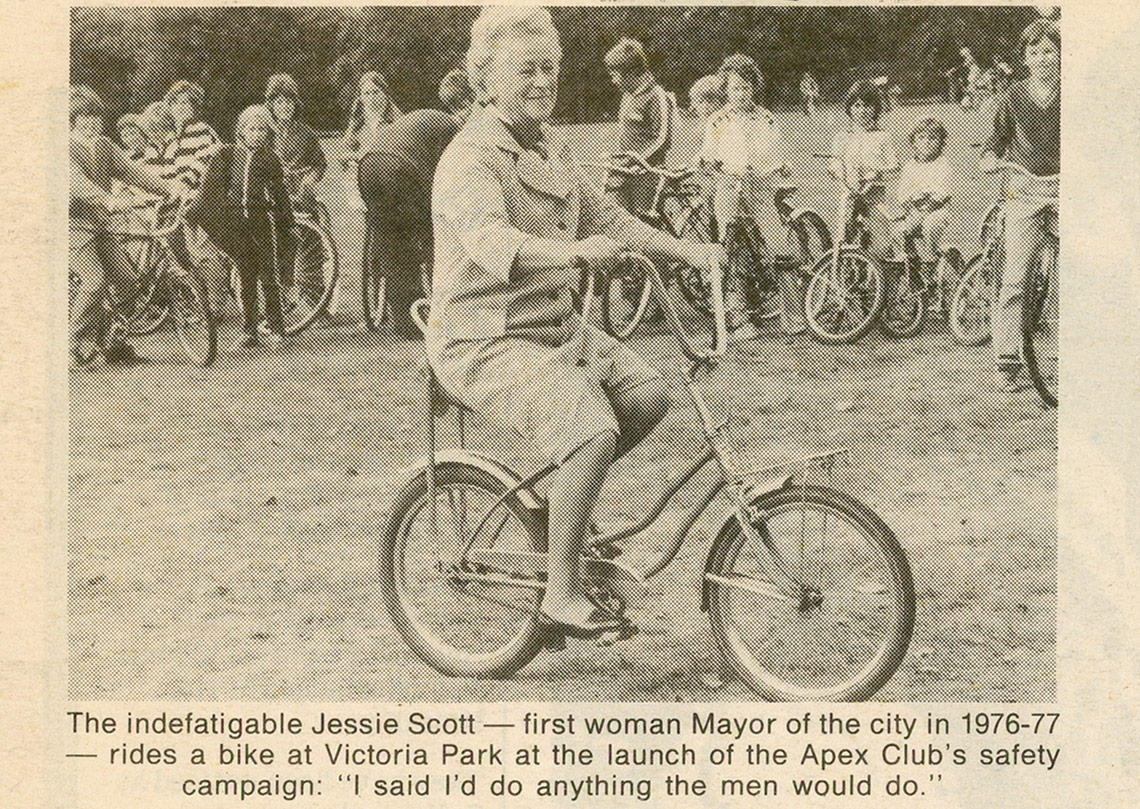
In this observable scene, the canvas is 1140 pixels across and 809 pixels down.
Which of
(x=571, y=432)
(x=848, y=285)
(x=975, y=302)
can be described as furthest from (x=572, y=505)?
(x=848, y=285)

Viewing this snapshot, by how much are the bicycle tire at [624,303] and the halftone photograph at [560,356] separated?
0.02 m

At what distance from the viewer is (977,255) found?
562 centimetres

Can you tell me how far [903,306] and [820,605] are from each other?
1527mm

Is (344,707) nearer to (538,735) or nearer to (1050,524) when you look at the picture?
(538,735)

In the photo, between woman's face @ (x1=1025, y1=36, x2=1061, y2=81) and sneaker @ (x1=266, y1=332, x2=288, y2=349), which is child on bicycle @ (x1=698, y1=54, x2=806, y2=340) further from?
sneaker @ (x1=266, y1=332, x2=288, y2=349)

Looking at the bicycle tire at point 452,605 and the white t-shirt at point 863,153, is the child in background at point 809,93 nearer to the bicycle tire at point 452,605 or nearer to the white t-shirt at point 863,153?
the white t-shirt at point 863,153

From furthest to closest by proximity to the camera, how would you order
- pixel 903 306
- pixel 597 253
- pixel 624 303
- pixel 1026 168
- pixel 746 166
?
pixel 903 306, pixel 746 166, pixel 1026 168, pixel 624 303, pixel 597 253

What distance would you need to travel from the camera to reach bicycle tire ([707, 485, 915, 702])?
4.71 metres

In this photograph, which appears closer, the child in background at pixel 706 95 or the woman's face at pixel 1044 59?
the woman's face at pixel 1044 59

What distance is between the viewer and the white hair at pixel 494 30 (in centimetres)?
499

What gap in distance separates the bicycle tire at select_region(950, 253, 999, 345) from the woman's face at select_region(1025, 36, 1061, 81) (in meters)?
0.51

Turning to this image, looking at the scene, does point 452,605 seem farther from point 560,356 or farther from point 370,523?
point 560,356

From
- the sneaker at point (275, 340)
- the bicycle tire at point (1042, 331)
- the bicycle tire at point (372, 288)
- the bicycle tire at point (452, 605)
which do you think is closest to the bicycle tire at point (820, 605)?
the bicycle tire at point (452, 605)

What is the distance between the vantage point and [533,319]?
493 centimetres
